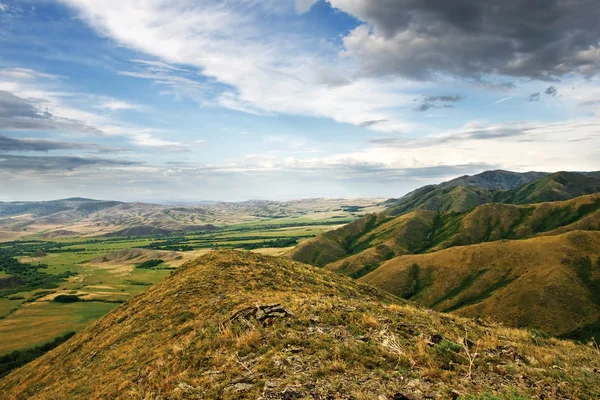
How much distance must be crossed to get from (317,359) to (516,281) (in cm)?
14404

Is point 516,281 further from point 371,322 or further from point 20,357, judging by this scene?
point 20,357

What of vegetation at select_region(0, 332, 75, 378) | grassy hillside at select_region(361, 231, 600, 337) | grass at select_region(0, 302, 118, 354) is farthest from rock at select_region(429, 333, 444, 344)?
grass at select_region(0, 302, 118, 354)

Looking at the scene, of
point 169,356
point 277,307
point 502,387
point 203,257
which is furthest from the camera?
point 203,257

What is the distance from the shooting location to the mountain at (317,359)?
12820mm

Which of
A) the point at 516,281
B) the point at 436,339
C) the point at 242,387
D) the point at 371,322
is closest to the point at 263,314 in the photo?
the point at 371,322

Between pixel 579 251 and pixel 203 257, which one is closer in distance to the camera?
pixel 203 257

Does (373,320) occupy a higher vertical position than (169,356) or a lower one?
higher

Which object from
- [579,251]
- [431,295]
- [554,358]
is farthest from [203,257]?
[579,251]

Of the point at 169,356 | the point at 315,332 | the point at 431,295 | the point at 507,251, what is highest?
the point at 315,332

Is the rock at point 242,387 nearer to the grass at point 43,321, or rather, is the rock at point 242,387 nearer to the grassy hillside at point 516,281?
the grass at point 43,321

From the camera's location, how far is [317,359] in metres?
15.5

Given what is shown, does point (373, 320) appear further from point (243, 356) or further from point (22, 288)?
point (22, 288)

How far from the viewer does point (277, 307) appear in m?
22.1

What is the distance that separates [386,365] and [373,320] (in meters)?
5.26
